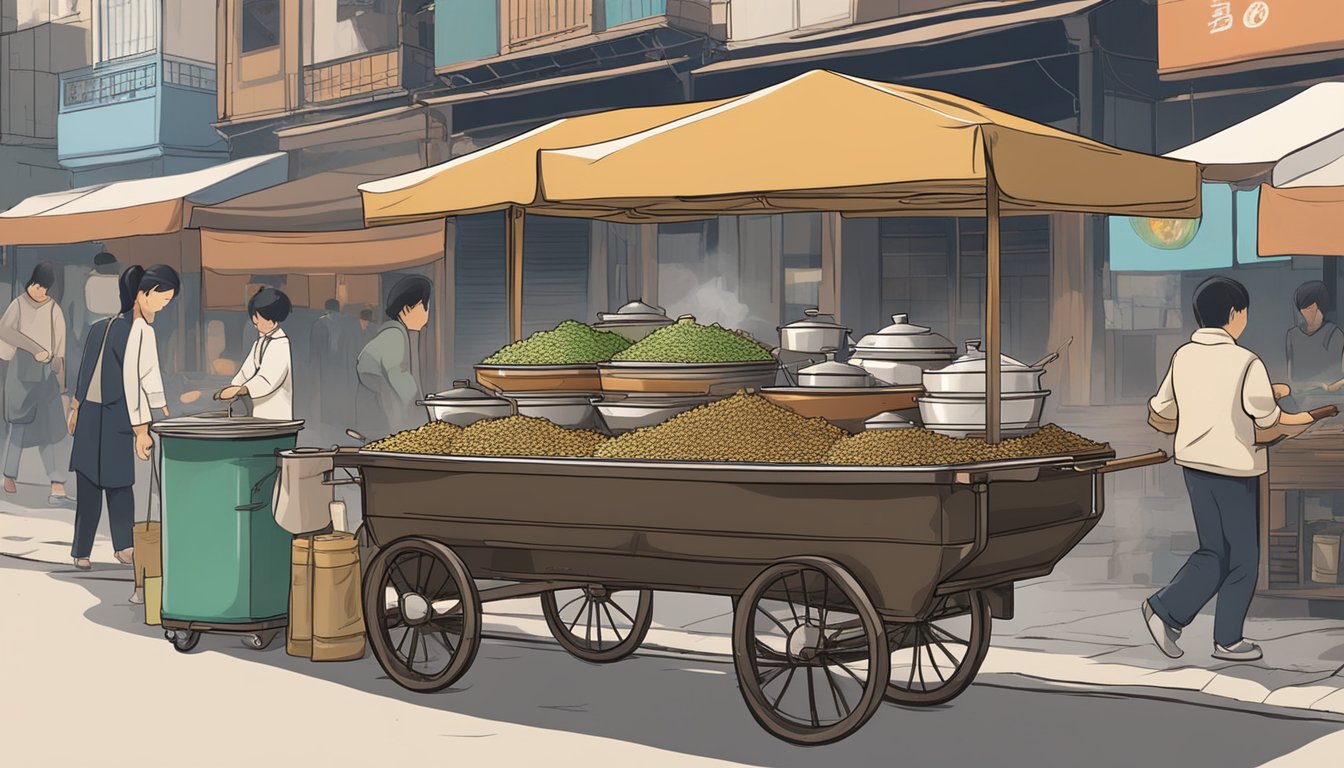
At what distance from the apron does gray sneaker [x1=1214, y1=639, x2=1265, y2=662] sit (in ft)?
25.0

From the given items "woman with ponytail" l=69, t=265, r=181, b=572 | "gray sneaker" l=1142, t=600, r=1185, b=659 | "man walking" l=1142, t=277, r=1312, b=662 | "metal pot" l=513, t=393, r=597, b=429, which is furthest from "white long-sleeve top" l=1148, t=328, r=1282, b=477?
"woman with ponytail" l=69, t=265, r=181, b=572

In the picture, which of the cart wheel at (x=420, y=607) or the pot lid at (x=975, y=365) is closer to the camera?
the pot lid at (x=975, y=365)

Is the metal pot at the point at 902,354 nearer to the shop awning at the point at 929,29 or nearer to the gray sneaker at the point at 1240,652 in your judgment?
the gray sneaker at the point at 1240,652

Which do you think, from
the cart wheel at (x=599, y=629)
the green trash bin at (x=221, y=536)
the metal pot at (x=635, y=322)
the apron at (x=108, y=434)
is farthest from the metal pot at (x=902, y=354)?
the apron at (x=108, y=434)

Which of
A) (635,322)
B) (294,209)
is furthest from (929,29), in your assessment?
(635,322)

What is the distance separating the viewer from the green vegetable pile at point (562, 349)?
8352 mm

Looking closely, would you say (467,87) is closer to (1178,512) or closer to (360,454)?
(1178,512)

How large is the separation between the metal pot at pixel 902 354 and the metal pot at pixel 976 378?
60cm

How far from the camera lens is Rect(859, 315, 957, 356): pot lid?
8.00 metres

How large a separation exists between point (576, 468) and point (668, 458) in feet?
1.42

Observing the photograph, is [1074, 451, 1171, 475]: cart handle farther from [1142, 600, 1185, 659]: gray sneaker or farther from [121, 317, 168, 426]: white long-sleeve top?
[121, 317, 168, 426]: white long-sleeve top

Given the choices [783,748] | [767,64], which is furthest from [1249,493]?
[767,64]

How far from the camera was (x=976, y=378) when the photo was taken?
23.5 feet

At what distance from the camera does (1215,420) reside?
873 cm
